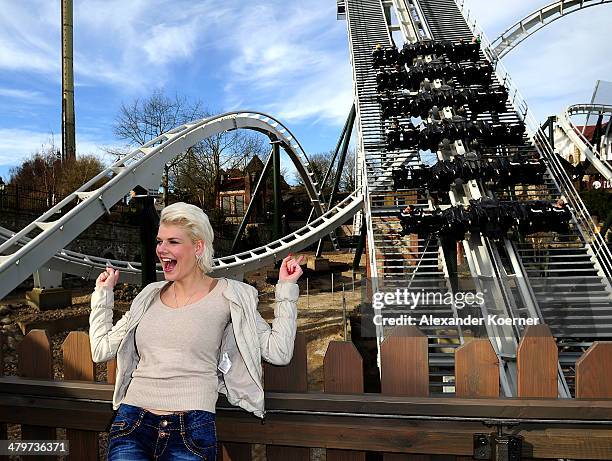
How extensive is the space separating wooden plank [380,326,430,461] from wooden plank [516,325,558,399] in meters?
0.30

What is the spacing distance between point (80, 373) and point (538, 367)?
1644 mm

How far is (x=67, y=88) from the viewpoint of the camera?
2581 centimetres

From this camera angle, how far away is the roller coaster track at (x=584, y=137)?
47.0 ft

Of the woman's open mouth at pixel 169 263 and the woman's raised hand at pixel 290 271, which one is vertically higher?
the woman's open mouth at pixel 169 263

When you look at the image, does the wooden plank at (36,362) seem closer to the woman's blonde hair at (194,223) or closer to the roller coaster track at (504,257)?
the woman's blonde hair at (194,223)

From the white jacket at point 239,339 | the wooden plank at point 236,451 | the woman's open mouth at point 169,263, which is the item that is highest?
the woman's open mouth at point 169,263

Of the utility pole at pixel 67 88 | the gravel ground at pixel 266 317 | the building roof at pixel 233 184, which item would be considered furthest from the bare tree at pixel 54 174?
the building roof at pixel 233 184

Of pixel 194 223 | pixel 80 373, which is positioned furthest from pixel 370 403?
pixel 80 373

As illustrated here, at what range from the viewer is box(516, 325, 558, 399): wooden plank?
1.55 m

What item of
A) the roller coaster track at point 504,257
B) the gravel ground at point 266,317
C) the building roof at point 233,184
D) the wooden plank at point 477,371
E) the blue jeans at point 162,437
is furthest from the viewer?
the building roof at point 233,184

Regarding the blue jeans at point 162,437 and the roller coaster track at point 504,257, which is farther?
the roller coaster track at point 504,257

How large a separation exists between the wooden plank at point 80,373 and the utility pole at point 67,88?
86.8 ft

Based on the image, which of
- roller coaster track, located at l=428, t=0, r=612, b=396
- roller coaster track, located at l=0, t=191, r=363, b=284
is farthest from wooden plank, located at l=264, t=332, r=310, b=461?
roller coaster track, located at l=0, t=191, r=363, b=284

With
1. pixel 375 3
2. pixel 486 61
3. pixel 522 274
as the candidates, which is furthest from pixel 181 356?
pixel 375 3
